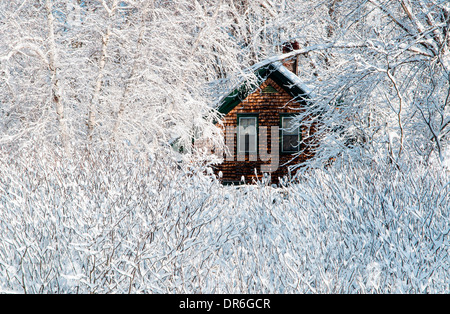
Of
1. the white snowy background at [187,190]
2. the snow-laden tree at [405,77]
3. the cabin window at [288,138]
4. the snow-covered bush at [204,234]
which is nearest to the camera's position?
the snow-covered bush at [204,234]

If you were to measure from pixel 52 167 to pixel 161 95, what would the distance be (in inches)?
264

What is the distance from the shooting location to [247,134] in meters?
15.8

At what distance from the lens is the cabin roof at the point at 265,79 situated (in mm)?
14523

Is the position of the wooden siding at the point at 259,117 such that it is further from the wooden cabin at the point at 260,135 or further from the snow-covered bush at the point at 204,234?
the snow-covered bush at the point at 204,234

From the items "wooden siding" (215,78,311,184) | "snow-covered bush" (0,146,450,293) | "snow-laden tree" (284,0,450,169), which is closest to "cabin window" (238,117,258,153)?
"wooden siding" (215,78,311,184)

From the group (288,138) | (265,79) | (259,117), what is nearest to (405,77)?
(265,79)

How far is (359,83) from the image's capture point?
9703 millimetres

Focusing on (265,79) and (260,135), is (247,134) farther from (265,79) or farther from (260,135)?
(265,79)

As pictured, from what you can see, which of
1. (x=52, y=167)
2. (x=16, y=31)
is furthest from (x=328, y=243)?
(x=16, y=31)

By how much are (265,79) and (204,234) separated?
9811 mm

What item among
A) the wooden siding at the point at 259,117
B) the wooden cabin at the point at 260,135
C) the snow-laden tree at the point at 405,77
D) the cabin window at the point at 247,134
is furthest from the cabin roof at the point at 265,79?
the snow-laden tree at the point at 405,77

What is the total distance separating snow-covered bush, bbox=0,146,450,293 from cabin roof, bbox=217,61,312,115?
7238 mm

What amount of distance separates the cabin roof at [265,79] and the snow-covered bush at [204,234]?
7.24 m
